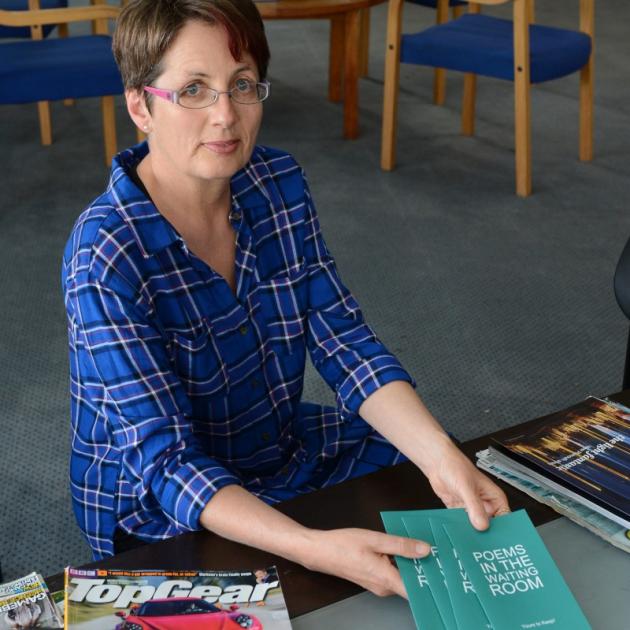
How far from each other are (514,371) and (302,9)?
1785 mm

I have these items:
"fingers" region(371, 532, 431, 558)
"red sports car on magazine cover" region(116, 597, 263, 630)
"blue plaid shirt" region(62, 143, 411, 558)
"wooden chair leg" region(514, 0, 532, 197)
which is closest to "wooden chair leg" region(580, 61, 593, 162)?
"wooden chair leg" region(514, 0, 532, 197)

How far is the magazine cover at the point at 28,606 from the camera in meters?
0.87

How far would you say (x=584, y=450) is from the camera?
114 centimetres

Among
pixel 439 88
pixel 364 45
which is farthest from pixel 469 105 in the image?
pixel 364 45

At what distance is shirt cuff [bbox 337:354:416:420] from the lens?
1.32 m

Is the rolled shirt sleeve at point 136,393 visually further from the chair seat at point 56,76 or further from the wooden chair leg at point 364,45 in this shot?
the wooden chair leg at point 364,45

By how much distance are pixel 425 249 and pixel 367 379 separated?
1.80 metres

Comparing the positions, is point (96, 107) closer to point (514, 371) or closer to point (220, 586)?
point (514, 371)

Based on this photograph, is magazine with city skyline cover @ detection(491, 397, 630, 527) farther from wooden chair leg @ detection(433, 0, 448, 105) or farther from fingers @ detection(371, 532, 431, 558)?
wooden chair leg @ detection(433, 0, 448, 105)

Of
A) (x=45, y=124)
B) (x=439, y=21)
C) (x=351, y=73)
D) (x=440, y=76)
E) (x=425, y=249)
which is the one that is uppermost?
(x=439, y=21)

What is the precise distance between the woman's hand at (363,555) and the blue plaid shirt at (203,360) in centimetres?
17

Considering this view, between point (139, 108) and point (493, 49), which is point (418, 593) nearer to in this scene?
point (139, 108)

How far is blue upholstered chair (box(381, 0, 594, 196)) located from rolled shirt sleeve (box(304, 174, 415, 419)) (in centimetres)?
212

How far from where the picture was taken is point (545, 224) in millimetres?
3256
